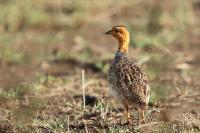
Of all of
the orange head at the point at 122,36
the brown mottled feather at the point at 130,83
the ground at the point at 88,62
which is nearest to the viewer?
the brown mottled feather at the point at 130,83

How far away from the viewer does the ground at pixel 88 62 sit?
6719mm

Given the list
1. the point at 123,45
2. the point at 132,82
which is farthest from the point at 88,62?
the point at 132,82

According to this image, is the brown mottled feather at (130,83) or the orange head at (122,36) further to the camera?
the orange head at (122,36)

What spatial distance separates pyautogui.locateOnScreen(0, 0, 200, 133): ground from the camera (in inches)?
265

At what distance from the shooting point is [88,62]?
32.7ft

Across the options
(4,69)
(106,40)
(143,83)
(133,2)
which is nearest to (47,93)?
(4,69)

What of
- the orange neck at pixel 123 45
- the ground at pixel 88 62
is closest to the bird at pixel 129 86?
the ground at pixel 88 62

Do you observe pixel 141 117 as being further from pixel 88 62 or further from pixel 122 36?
pixel 88 62

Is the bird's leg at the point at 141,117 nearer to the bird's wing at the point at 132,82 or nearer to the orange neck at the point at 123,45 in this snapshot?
the bird's wing at the point at 132,82

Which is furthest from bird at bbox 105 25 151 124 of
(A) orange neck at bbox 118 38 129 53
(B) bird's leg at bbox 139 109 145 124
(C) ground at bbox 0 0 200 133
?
(A) orange neck at bbox 118 38 129 53

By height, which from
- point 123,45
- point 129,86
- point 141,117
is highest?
point 123,45

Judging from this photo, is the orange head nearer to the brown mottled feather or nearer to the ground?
the brown mottled feather

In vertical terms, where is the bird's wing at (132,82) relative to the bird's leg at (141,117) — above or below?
above

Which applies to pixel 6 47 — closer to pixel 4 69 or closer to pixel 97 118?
pixel 4 69
